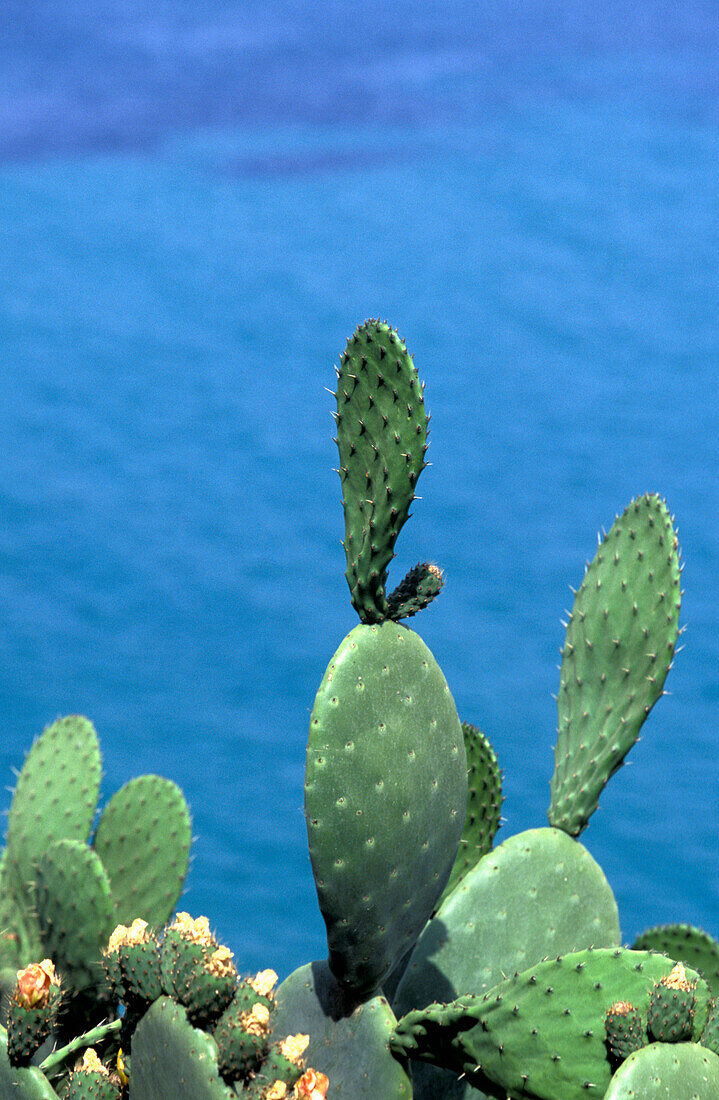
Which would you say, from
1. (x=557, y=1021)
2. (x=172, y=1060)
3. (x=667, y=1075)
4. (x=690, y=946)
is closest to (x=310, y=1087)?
(x=172, y=1060)

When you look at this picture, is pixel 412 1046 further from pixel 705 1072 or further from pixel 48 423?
pixel 48 423

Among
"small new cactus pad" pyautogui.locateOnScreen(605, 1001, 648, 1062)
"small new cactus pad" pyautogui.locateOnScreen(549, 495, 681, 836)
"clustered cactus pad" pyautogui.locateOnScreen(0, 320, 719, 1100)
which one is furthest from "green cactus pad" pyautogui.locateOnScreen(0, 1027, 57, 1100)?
"small new cactus pad" pyautogui.locateOnScreen(549, 495, 681, 836)

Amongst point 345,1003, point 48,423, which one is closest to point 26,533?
point 48,423

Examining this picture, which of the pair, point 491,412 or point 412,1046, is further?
point 491,412

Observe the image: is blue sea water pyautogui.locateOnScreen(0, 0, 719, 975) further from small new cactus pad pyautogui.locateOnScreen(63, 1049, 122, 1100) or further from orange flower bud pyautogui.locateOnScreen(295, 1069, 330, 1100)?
orange flower bud pyautogui.locateOnScreen(295, 1069, 330, 1100)

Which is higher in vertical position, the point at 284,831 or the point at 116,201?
the point at 116,201

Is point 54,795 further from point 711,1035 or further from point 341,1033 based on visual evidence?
point 711,1035
